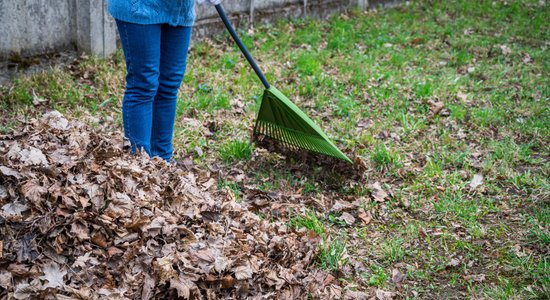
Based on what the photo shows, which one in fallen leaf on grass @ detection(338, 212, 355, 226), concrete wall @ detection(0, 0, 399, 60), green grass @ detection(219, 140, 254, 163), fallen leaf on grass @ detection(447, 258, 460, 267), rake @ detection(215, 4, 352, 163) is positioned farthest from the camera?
concrete wall @ detection(0, 0, 399, 60)

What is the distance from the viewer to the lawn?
10.7 feet

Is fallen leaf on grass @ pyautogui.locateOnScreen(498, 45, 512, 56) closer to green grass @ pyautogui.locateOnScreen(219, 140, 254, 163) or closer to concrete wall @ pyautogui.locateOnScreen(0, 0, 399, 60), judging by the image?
green grass @ pyautogui.locateOnScreen(219, 140, 254, 163)

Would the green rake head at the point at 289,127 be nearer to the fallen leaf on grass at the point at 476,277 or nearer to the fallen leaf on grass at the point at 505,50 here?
→ the fallen leaf on grass at the point at 476,277

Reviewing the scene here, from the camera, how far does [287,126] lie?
12.9ft

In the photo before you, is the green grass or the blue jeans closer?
the blue jeans

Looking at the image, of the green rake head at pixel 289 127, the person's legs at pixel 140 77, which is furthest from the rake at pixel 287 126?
the person's legs at pixel 140 77

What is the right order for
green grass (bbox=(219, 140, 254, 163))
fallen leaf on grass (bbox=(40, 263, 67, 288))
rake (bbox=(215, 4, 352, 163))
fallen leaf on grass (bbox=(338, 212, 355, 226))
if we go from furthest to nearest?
green grass (bbox=(219, 140, 254, 163)), rake (bbox=(215, 4, 352, 163)), fallen leaf on grass (bbox=(338, 212, 355, 226)), fallen leaf on grass (bbox=(40, 263, 67, 288))

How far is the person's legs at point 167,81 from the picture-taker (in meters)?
3.23

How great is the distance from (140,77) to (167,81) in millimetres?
266

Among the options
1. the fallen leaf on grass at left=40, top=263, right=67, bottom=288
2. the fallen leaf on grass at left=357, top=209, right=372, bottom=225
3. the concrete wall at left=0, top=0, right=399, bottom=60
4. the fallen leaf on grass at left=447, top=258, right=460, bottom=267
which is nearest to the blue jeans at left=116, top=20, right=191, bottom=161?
the fallen leaf on grass at left=40, top=263, right=67, bottom=288

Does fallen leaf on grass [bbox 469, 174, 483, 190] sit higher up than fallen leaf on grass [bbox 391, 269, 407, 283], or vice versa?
fallen leaf on grass [bbox 469, 174, 483, 190]

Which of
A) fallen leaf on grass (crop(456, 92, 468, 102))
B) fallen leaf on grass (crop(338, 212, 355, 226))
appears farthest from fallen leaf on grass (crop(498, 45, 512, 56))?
fallen leaf on grass (crop(338, 212, 355, 226))

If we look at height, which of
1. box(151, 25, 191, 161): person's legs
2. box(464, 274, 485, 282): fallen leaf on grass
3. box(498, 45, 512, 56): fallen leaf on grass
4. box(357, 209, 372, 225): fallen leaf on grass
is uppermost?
box(151, 25, 191, 161): person's legs

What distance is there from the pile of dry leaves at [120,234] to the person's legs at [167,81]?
43cm
